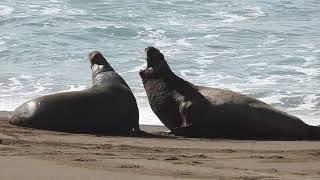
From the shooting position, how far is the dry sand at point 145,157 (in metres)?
4.73

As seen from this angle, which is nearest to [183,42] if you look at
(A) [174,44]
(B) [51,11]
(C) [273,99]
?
(A) [174,44]

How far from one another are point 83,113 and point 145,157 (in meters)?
2.70

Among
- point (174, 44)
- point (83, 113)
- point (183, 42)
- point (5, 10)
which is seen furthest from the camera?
point (5, 10)

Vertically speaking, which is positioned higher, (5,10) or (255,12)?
(5,10)

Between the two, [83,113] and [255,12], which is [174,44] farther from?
[83,113]

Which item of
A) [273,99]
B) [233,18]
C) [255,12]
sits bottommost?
[273,99]

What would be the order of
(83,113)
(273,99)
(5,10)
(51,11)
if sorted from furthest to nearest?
1. (5,10)
2. (51,11)
3. (273,99)
4. (83,113)

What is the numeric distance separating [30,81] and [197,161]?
768 centimetres

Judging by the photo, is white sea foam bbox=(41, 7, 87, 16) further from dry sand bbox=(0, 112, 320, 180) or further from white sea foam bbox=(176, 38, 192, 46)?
dry sand bbox=(0, 112, 320, 180)

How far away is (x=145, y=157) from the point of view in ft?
19.7

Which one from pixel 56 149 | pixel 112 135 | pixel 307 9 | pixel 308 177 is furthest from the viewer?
→ pixel 307 9

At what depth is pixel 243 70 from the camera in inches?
558

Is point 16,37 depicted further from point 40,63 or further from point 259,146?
point 259,146

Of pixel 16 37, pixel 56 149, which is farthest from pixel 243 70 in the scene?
pixel 56 149
